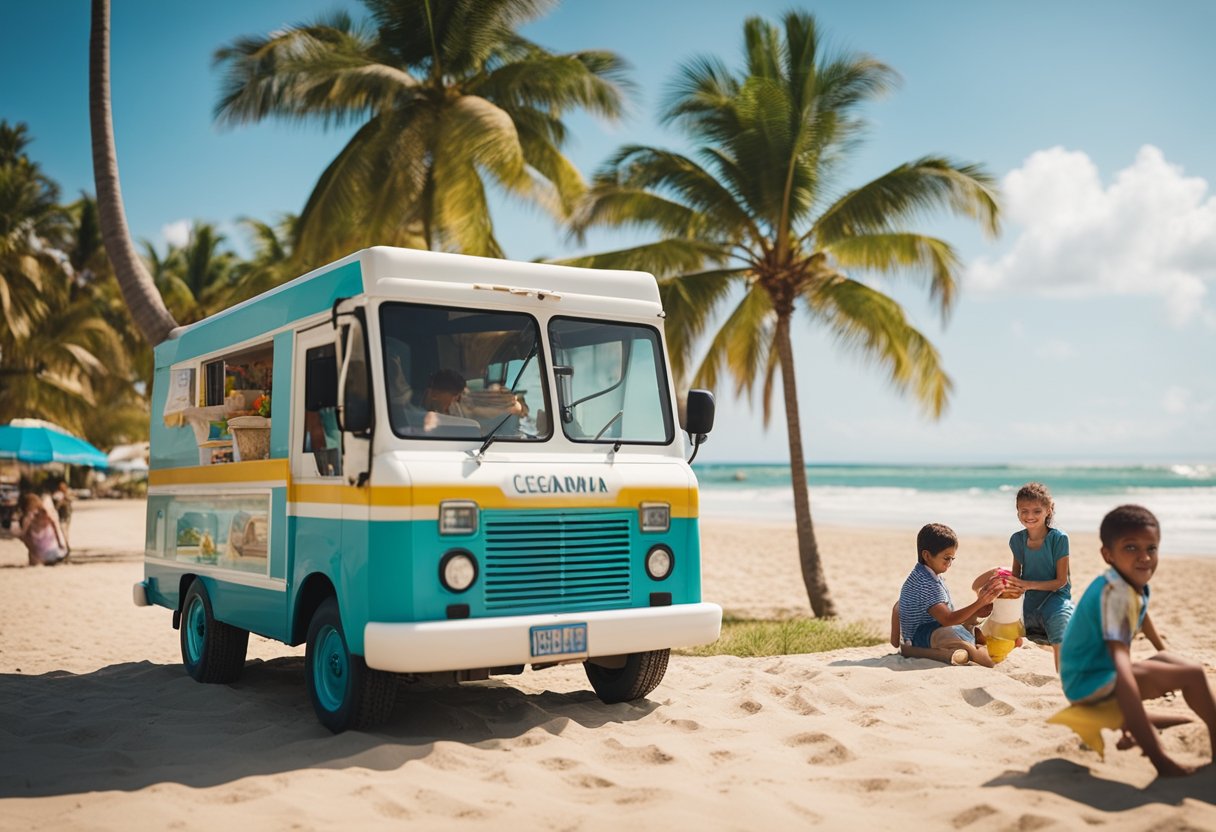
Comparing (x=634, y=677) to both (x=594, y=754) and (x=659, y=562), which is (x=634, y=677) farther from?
(x=594, y=754)

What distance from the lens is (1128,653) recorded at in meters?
4.63

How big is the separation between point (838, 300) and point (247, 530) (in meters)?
9.09

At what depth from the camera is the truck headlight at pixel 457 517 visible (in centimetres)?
577

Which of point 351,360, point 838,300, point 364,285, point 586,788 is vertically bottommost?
point 586,788

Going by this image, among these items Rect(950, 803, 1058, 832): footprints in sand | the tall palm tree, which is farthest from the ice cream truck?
the tall palm tree

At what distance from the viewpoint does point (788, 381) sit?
14344 millimetres

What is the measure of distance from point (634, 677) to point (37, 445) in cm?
1833

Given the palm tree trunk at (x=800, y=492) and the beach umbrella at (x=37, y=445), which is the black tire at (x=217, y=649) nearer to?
the palm tree trunk at (x=800, y=492)

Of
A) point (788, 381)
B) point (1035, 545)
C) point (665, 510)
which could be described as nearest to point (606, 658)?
point (665, 510)

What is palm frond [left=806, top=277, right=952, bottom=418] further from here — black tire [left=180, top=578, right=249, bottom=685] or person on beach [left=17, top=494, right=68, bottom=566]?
person on beach [left=17, top=494, right=68, bottom=566]

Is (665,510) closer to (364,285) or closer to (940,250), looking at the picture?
(364,285)

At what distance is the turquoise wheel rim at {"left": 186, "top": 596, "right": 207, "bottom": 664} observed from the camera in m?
8.38

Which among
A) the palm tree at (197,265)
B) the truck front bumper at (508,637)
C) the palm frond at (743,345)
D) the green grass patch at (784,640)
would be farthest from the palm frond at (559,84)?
the palm tree at (197,265)

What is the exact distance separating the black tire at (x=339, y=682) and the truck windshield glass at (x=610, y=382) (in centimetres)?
180
